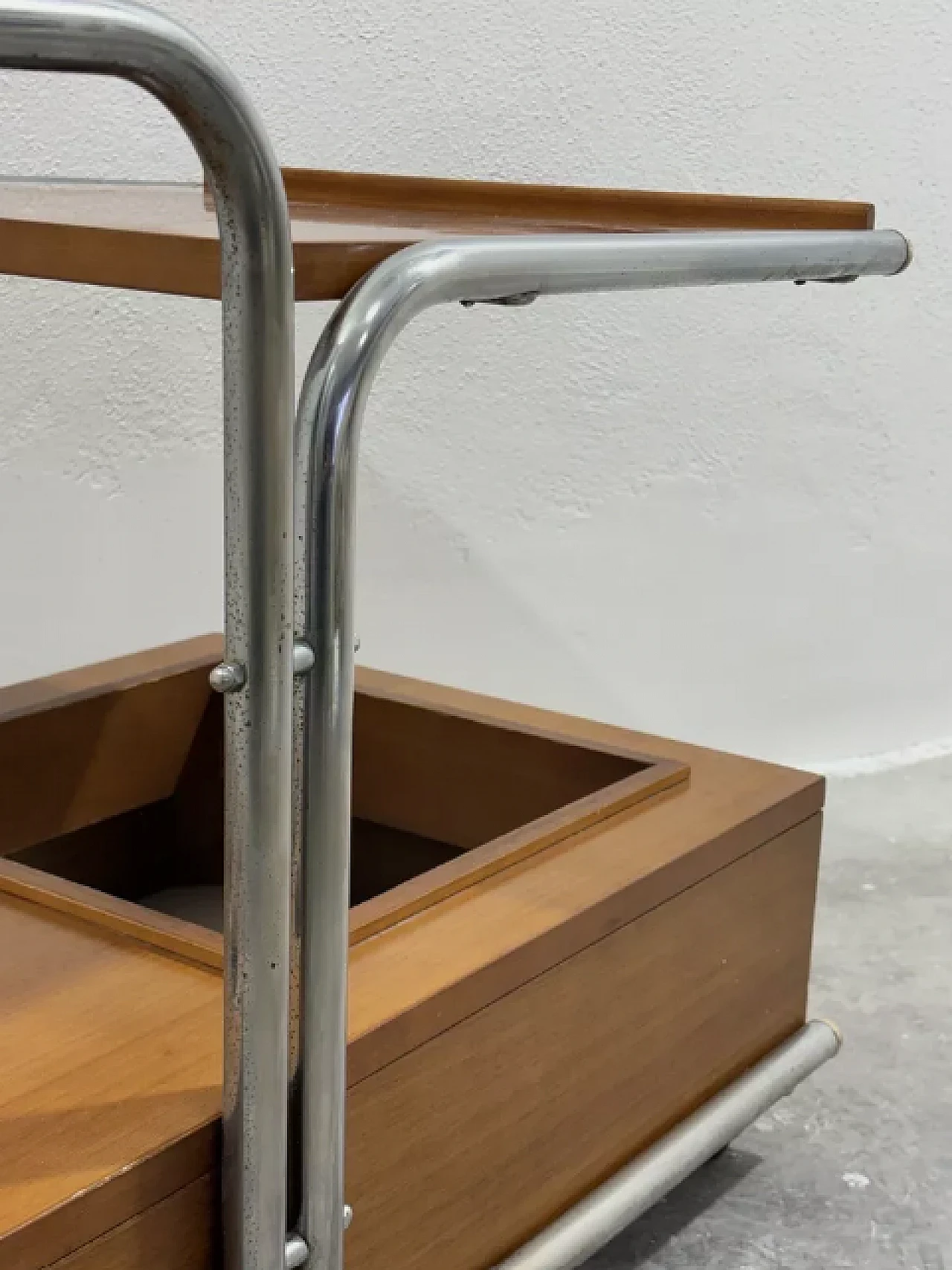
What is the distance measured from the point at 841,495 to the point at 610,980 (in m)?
1.39

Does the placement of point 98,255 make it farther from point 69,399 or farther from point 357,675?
point 69,399

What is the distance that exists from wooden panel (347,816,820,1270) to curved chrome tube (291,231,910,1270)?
0.29 ft

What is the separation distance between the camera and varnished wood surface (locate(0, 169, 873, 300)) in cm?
62

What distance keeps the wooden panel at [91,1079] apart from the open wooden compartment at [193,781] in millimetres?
323

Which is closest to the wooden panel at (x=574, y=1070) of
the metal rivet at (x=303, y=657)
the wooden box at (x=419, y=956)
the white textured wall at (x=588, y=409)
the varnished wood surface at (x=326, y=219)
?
the wooden box at (x=419, y=956)

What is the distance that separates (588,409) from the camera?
6.64 feet

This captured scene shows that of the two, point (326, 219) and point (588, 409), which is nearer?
point (326, 219)

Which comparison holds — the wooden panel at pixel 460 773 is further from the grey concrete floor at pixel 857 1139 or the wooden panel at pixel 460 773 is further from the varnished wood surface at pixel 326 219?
the varnished wood surface at pixel 326 219

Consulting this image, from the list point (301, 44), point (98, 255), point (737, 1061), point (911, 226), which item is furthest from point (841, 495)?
point (98, 255)

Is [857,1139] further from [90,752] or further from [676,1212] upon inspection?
[90,752]

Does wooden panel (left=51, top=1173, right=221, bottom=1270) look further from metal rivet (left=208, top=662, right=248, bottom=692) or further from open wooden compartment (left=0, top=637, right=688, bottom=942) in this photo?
open wooden compartment (left=0, top=637, right=688, bottom=942)

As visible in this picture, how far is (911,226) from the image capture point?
86.0 inches

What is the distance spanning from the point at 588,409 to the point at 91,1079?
143 cm

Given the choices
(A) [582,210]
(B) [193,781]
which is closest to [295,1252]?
(A) [582,210]
